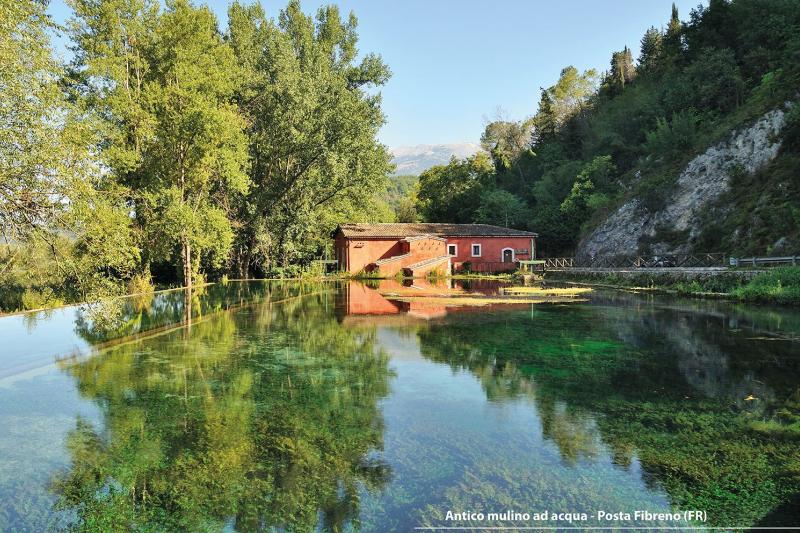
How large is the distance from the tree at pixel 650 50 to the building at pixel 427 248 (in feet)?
93.7

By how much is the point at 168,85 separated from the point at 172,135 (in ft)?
11.9

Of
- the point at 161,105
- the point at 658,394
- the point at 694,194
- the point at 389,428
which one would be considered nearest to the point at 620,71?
the point at 694,194

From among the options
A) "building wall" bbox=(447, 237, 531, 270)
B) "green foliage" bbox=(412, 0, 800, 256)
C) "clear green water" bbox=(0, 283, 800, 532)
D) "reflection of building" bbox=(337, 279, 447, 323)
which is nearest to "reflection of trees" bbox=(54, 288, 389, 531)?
"clear green water" bbox=(0, 283, 800, 532)

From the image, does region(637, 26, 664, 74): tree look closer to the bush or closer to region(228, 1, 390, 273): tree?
region(228, 1, 390, 273): tree

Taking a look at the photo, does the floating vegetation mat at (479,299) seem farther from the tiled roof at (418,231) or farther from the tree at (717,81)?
the tree at (717,81)

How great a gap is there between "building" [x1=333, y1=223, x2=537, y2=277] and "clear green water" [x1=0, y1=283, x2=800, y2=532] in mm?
27806

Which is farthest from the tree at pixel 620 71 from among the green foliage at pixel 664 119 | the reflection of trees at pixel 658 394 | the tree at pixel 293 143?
the reflection of trees at pixel 658 394

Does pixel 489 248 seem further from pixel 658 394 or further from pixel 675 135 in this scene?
pixel 658 394

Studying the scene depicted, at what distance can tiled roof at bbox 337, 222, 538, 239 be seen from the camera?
137 feet

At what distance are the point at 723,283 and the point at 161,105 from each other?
28.3m

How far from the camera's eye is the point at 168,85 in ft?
91.4

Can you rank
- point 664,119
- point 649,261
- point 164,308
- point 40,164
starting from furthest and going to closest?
point 664,119, point 649,261, point 164,308, point 40,164

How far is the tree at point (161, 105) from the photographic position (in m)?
25.3

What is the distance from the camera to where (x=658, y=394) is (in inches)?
311
